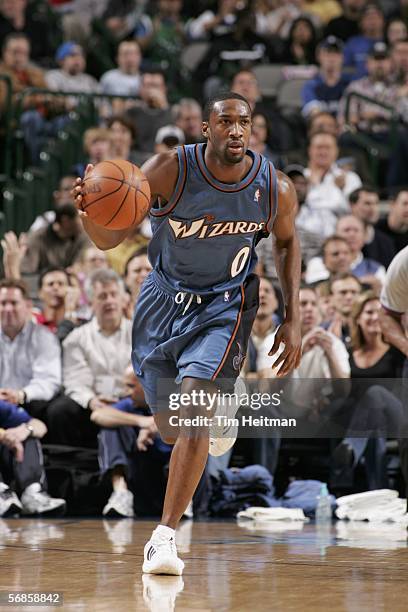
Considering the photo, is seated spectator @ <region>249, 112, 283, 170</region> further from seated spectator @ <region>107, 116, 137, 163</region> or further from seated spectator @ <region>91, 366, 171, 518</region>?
seated spectator @ <region>91, 366, 171, 518</region>

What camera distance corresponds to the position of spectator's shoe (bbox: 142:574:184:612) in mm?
3662

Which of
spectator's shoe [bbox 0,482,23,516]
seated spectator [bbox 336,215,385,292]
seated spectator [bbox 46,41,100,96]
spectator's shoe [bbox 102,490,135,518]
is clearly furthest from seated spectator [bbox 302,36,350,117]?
spectator's shoe [bbox 0,482,23,516]

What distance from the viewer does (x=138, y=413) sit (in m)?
7.37

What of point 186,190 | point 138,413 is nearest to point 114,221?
point 186,190

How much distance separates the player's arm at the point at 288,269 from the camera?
190 inches

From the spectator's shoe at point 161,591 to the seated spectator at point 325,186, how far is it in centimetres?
594

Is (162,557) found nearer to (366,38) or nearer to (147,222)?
(147,222)

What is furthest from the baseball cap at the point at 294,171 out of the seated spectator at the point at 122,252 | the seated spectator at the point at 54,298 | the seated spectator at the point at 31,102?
the seated spectator at the point at 31,102

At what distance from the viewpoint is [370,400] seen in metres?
7.19

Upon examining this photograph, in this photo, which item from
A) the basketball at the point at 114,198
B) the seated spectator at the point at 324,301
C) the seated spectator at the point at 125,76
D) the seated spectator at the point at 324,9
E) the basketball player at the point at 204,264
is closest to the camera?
the basketball at the point at 114,198

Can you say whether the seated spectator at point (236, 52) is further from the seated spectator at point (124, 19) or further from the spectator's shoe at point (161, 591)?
the spectator's shoe at point (161, 591)

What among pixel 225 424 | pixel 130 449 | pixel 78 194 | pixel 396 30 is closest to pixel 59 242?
pixel 130 449

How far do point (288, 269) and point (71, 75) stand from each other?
27.7ft

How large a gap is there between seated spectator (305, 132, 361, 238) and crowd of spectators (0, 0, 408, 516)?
1cm
